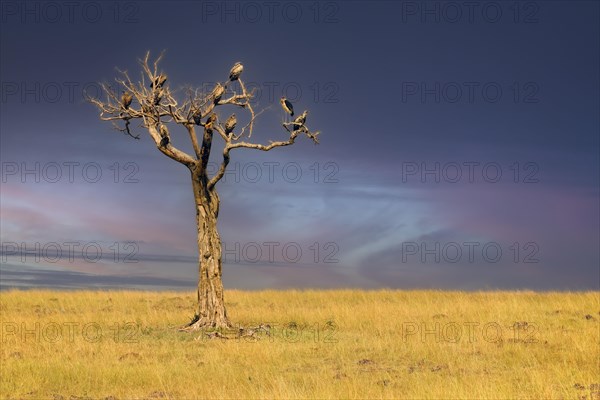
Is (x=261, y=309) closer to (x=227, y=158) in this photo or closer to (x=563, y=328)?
(x=227, y=158)

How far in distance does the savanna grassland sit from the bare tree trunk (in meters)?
1.27

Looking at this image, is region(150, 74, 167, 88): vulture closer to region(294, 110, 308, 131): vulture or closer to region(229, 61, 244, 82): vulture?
region(229, 61, 244, 82): vulture

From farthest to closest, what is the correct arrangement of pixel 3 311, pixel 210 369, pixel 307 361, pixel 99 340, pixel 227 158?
pixel 3 311 < pixel 227 158 < pixel 99 340 < pixel 307 361 < pixel 210 369

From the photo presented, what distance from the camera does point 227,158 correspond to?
22.4 m

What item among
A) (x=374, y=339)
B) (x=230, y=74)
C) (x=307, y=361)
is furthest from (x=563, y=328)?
(x=230, y=74)

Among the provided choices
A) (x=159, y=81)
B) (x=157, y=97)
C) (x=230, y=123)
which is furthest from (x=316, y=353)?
(x=159, y=81)

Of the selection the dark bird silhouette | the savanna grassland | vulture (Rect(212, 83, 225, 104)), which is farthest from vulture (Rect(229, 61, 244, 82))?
the savanna grassland

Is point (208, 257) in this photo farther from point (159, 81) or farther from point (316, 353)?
point (316, 353)

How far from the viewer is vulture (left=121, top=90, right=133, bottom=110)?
23.2 meters

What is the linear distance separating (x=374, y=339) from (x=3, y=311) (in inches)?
672

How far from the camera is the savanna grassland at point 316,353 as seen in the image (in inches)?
528

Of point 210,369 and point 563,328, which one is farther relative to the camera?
point 563,328

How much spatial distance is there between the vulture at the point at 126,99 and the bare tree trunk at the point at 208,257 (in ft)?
11.2

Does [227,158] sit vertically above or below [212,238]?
above
